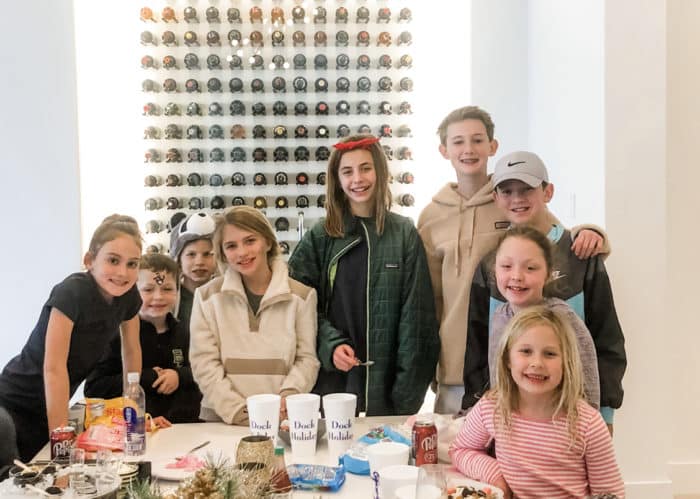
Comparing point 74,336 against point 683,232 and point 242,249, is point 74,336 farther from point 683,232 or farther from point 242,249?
point 683,232

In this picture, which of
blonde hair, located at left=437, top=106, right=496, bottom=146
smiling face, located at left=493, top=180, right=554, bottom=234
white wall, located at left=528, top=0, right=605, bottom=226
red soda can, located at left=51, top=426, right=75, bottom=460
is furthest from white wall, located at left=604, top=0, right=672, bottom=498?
red soda can, located at left=51, top=426, right=75, bottom=460

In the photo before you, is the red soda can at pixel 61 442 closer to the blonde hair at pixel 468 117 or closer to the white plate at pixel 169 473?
the white plate at pixel 169 473

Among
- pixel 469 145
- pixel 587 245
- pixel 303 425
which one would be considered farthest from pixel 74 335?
pixel 587 245

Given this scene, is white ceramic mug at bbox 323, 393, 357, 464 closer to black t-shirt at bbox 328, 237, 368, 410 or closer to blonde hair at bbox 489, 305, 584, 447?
blonde hair at bbox 489, 305, 584, 447

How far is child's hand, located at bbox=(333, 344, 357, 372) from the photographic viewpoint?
2.43 metres

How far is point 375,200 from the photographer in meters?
2.70

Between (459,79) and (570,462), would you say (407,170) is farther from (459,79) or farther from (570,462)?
(570,462)

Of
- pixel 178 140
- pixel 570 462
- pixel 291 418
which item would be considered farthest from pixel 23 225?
pixel 570 462

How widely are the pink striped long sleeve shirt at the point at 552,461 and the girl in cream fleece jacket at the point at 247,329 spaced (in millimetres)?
800

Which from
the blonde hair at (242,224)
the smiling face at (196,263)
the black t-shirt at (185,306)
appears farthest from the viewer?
the smiling face at (196,263)

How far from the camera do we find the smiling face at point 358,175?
2.62 m

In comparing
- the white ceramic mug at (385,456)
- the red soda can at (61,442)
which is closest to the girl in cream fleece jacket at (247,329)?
the red soda can at (61,442)

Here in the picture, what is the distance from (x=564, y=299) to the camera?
228 centimetres

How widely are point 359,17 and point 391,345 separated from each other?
9.11 ft
